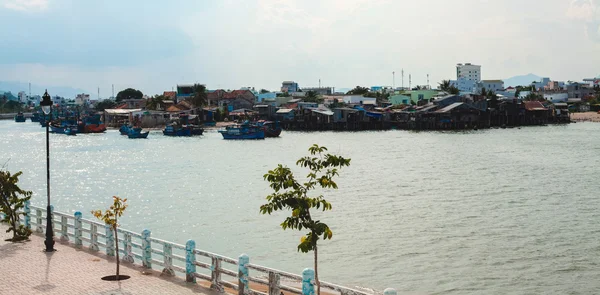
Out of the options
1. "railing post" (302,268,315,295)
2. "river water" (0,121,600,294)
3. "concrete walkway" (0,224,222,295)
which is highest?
"railing post" (302,268,315,295)

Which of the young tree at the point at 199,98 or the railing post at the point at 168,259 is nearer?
the railing post at the point at 168,259

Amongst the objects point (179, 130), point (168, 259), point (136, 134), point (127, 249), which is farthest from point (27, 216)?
point (179, 130)

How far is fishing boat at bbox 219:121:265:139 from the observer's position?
10525 cm

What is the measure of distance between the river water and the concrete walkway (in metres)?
7.96

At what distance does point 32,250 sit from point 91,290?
5.15 m

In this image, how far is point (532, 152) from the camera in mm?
71500

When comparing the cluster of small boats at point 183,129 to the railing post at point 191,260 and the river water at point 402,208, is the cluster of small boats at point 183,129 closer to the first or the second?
the river water at point 402,208

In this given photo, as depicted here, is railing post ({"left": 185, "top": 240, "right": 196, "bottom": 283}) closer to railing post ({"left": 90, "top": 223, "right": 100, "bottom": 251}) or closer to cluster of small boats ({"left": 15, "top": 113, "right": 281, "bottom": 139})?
railing post ({"left": 90, "top": 223, "right": 100, "bottom": 251})

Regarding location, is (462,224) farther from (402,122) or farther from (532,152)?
(402,122)

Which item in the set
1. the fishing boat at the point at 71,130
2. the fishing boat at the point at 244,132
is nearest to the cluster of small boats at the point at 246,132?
the fishing boat at the point at 244,132

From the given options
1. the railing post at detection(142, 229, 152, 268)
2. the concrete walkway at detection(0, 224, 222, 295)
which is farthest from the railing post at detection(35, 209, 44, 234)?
the railing post at detection(142, 229, 152, 268)

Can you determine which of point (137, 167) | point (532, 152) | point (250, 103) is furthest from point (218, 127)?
point (532, 152)

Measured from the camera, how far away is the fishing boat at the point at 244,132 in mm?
105250

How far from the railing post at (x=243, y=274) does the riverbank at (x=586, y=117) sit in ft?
438
